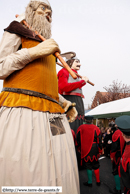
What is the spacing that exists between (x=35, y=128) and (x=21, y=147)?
0.55 feet

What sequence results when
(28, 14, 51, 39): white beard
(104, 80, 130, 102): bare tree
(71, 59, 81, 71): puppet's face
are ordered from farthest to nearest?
(104, 80, 130, 102): bare tree → (71, 59, 81, 71): puppet's face → (28, 14, 51, 39): white beard

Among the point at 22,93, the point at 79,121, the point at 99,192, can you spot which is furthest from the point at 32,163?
the point at 99,192

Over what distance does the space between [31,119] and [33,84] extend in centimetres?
31

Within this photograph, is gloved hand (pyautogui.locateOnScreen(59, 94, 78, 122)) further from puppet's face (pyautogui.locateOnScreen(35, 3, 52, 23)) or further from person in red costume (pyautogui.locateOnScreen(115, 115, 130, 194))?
puppet's face (pyautogui.locateOnScreen(35, 3, 52, 23))

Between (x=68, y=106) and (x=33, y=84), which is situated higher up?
(x=33, y=84)

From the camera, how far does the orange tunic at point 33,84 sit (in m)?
1.21

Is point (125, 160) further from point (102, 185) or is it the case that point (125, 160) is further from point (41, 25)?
point (102, 185)

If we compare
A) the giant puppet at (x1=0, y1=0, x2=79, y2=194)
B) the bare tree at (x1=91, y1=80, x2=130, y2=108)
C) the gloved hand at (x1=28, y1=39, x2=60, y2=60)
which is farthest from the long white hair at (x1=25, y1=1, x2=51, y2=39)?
the bare tree at (x1=91, y1=80, x2=130, y2=108)

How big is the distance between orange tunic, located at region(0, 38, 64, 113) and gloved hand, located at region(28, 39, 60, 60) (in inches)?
4.4

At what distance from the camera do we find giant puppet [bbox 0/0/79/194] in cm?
101

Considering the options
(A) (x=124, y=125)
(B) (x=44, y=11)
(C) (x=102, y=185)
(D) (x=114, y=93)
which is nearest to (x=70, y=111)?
(A) (x=124, y=125)

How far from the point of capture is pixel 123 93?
59.3ft

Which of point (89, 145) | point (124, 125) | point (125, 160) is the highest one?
point (124, 125)

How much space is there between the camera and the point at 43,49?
130 centimetres
